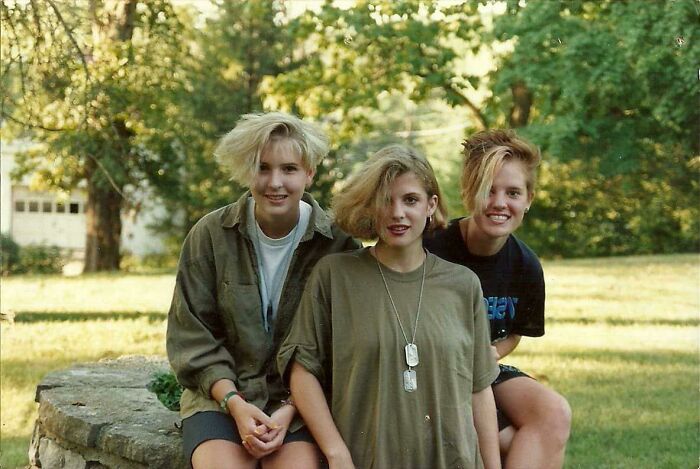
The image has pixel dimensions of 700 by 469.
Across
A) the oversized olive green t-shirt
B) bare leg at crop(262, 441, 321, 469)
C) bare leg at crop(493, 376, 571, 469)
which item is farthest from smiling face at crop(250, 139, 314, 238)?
bare leg at crop(493, 376, 571, 469)

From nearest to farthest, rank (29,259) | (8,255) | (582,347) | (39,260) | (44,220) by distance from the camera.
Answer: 1. (582,347)
2. (8,255)
3. (29,259)
4. (39,260)
5. (44,220)

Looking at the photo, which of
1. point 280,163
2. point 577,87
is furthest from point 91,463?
point 577,87

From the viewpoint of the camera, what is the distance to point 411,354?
2.74 m

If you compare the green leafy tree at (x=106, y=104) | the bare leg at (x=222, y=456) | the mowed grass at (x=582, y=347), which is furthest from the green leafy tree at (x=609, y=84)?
the bare leg at (x=222, y=456)

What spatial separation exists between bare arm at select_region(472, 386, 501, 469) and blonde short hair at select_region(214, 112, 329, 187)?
35.2 inches

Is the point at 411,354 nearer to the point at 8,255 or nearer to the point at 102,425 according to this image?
the point at 102,425

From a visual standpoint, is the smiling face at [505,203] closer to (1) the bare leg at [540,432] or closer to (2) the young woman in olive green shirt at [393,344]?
(2) the young woman in olive green shirt at [393,344]

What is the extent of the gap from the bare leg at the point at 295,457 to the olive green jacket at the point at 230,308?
0.22m

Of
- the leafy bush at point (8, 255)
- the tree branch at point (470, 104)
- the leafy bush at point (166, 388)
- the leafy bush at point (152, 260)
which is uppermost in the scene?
the tree branch at point (470, 104)

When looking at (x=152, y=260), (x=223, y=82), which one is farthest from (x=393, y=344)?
(x=152, y=260)

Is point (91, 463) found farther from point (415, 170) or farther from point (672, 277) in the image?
point (672, 277)

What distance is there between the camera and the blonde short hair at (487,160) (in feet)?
10.1

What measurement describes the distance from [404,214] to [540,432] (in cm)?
83

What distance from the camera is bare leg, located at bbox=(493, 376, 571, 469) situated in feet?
9.85
